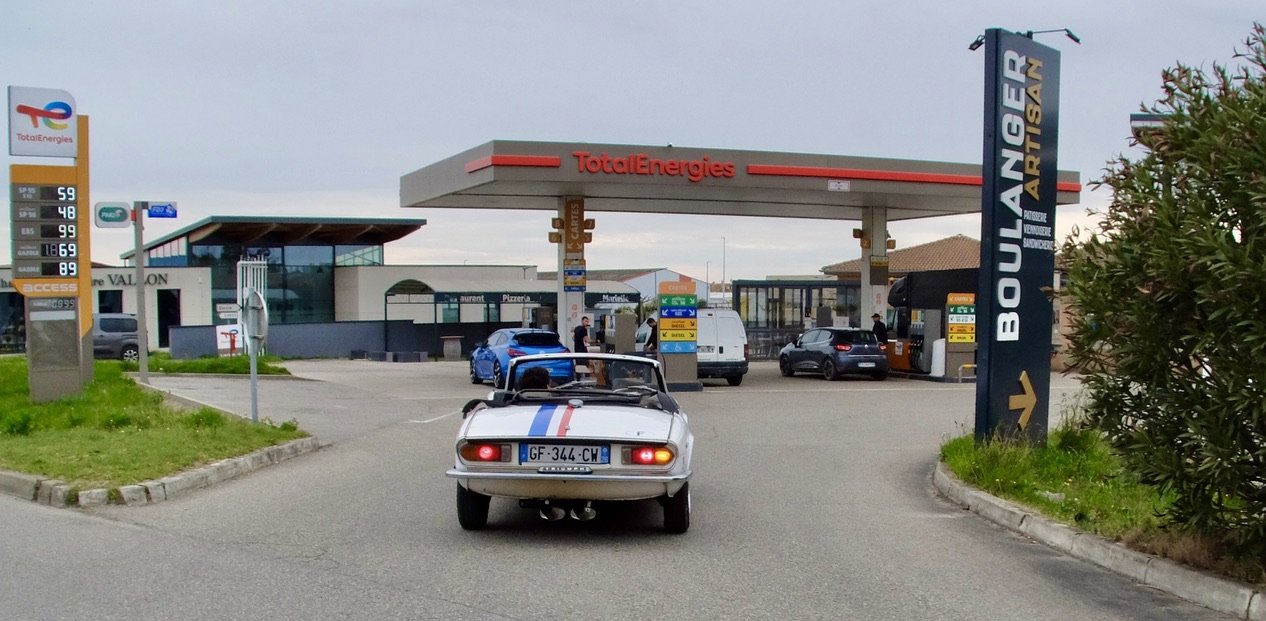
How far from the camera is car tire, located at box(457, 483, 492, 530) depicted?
8.08 meters

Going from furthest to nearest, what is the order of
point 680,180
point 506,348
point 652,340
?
point 652,340 < point 506,348 < point 680,180

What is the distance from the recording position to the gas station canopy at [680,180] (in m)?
24.5

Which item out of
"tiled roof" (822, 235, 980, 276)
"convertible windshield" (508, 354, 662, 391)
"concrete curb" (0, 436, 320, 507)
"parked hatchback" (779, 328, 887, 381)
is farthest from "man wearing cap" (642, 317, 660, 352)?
"tiled roof" (822, 235, 980, 276)

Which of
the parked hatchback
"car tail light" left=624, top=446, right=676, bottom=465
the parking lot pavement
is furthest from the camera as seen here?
the parked hatchback

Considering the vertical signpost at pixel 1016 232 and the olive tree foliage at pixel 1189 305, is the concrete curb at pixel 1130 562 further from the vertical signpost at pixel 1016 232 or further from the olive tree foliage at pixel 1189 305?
the vertical signpost at pixel 1016 232

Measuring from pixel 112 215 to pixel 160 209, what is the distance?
871 millimetres

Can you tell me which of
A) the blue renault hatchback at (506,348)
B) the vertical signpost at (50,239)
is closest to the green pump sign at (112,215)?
the vertical signpost at (50,239)

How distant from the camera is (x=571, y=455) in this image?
7531 mm

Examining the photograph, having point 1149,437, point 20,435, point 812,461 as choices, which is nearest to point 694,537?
point 1149,437

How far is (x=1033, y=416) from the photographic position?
12289mm

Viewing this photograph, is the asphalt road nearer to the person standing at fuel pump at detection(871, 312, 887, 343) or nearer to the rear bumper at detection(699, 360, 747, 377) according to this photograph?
the rear bumper at detection(699, 360, 747, 377)

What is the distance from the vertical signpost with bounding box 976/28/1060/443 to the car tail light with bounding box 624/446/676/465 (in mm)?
5321

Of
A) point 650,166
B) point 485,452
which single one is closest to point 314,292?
point 650,166

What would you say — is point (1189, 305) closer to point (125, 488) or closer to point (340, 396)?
point (125, 488)
